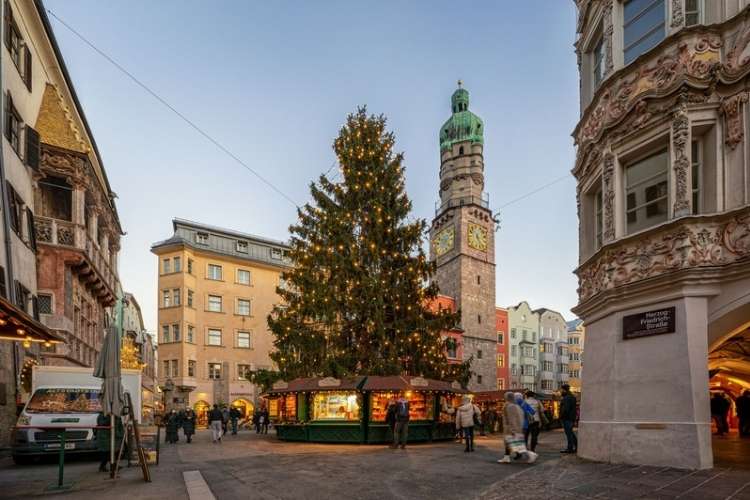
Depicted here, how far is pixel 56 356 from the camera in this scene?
21734 millimetres

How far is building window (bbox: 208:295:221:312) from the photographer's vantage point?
51.1 meters

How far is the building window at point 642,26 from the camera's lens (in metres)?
12.3

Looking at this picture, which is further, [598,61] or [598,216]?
[598,216]

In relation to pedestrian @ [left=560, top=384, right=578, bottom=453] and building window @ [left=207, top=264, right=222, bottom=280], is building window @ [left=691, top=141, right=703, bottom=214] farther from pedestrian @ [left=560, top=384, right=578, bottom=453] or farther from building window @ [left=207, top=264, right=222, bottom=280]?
building window @ [left=207, top=264, right=222, bottom=280]

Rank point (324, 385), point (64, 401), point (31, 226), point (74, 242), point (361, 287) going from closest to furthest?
point (64, 401) < point (31, 226) < point (324, 385) < point (74, 242) < point (361, 287)

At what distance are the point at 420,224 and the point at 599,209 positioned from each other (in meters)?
11.2

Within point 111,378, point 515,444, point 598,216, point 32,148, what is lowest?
point 515,444

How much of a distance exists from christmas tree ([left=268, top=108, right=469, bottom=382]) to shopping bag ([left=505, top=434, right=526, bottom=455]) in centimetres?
1054

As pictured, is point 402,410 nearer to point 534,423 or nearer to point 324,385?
point 324,385

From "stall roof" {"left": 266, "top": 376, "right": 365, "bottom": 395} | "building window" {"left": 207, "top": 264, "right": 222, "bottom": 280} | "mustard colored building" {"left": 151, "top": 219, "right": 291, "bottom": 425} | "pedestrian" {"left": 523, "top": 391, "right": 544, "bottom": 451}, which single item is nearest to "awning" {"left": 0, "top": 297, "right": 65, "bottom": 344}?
"stall roof" {"left": 266, "top": 376, "right": 365, "bottom": 395}

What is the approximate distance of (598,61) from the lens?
1498cm

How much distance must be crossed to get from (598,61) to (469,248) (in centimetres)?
5111

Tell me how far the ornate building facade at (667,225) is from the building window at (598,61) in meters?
0.95

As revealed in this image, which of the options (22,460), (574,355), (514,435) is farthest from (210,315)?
(574,355)
